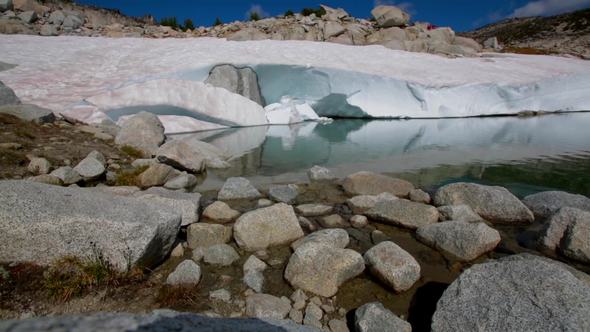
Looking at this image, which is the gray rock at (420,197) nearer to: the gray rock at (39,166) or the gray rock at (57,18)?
the gray rock at (39,166)

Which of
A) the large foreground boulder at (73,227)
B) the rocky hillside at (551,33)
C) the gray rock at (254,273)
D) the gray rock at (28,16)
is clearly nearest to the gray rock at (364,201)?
the gray rock at (254,273)

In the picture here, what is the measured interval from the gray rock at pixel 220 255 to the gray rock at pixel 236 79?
13.2 m

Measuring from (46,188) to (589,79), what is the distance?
2407cm

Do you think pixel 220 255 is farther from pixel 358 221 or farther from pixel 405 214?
pixel 405 214

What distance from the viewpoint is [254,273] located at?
2.93 m

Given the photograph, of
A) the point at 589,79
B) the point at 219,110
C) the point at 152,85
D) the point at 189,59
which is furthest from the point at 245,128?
the point at 589,79

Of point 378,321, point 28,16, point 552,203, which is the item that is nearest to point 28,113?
point 378,321

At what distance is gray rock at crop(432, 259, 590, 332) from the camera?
80.1 inches

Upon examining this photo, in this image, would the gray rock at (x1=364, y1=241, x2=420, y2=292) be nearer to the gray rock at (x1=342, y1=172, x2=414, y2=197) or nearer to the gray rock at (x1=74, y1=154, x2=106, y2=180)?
the gray rock at (x1=342, y1=172, x2=414, y2=197)

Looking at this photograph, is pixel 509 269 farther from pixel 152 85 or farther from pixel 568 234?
pixel 152 85

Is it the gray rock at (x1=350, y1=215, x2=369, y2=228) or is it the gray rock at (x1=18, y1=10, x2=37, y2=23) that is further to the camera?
the gray rock at (x1=18, y1=10, x2=37, y2=23)

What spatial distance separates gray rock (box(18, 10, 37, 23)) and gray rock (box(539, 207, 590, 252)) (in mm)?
36712

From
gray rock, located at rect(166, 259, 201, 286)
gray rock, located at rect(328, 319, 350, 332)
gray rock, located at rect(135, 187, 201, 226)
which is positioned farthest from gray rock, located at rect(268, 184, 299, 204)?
gray rock, located at rect(328, 319, 350, 332)

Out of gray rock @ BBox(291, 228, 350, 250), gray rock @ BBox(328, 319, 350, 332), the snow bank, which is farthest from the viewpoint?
the snow bank
